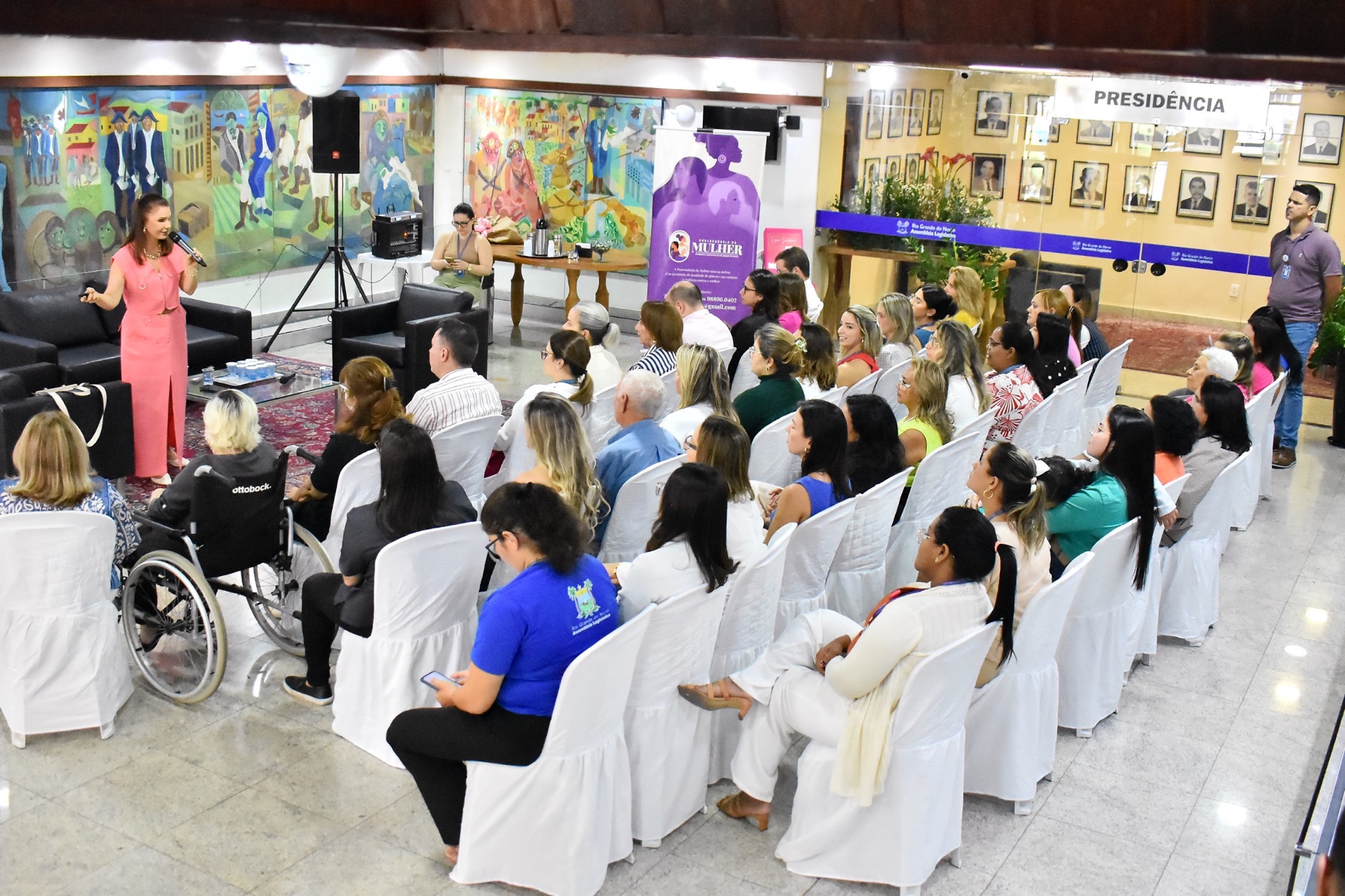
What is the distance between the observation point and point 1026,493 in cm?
470

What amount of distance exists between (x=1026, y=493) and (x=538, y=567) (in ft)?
6.37

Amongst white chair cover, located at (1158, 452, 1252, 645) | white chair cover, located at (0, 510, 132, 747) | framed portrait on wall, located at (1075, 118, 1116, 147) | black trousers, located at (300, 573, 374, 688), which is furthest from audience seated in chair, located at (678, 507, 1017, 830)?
framed portrait on wall, located at (1075, 118, 1116, 147)

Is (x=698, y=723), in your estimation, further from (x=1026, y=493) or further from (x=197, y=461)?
(x=197, y=461)

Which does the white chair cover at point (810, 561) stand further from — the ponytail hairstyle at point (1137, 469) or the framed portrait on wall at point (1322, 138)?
the framed portrait on wall at point (1322, 138)

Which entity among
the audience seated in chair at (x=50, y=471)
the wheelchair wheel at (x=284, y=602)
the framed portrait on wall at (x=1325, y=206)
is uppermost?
the framed portrait on wall at (x=1325, y=206)

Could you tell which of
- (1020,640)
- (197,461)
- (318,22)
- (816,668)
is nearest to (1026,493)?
(1020,640)

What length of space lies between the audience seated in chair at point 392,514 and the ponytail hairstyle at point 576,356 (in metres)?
1.43

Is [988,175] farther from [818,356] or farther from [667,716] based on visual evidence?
[667,716]

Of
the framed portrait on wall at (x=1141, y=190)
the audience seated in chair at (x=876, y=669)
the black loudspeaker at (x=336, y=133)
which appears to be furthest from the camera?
the black loudspeaker at (x=336, y=133)

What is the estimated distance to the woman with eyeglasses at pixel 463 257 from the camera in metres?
11.2

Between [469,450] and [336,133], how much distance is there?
6.65 meters

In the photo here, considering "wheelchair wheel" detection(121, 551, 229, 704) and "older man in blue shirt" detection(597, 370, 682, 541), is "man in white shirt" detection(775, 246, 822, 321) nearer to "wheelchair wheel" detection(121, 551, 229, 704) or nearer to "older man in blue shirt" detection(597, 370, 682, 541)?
"older man in blue shirt" detection(597, 370, 682, 541)

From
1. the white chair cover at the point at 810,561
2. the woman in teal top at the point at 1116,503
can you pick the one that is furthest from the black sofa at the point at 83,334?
the woman in teal top at the point at 1116,503

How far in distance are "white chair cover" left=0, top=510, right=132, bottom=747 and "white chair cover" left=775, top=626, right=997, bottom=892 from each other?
8.29ft
